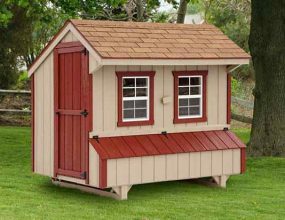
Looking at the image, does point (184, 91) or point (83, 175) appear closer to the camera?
point (83, 175)

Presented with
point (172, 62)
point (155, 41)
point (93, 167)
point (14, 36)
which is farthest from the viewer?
point (14, 36)

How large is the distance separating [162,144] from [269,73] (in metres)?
5.30

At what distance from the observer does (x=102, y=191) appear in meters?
11.9

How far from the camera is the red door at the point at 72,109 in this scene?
11.4m

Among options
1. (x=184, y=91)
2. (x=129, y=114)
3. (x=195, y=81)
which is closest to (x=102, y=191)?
(x=129, y=114)

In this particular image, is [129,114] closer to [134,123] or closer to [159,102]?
[134,123]

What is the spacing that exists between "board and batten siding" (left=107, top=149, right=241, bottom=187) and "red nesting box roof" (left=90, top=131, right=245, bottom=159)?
0.25 feet

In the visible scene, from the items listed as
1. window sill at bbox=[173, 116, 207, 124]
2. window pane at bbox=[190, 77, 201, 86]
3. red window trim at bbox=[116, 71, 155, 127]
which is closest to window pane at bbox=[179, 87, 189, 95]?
window pane at bbox=[190, 77, 201, 86]

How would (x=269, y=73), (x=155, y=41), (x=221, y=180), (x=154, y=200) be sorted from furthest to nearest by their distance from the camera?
(x=269, y=73) → (x=221, y=180) → (x=155, y=41) → (x=154, y=200)

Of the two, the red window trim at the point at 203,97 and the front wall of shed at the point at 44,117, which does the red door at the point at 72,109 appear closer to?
the front wall of shed at the point at 44,117

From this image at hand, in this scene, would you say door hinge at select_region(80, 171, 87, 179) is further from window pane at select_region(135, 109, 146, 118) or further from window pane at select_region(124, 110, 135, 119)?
window pane at select_region(135, 109, 146, 118)

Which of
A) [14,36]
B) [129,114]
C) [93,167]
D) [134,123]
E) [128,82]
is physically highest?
[14,36]

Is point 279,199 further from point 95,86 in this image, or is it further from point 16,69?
point 16,69

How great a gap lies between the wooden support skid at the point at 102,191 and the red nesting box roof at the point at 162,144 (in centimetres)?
56
